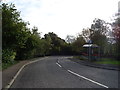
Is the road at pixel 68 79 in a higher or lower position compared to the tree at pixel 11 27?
lower

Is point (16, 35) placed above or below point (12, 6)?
below

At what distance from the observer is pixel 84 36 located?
201 feet

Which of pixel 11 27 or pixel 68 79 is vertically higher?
pixel 11 27

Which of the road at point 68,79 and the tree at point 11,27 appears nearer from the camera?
the road at point 68,79

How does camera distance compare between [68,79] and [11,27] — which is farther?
[11,27]

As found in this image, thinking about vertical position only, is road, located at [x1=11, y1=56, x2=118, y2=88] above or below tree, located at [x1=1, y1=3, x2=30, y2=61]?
below

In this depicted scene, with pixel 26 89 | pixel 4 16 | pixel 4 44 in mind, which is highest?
pixel 4 16

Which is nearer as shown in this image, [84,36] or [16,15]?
[16,15]

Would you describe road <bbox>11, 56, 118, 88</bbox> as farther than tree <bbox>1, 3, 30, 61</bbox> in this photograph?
No

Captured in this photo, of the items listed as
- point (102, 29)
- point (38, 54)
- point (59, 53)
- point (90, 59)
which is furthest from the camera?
point (59, 53)

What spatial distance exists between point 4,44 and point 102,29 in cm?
4062

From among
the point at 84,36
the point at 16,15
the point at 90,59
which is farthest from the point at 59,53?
the point at 16,15

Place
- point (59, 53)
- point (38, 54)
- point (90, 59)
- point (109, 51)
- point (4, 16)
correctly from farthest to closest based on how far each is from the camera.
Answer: point (59, 53) → point (38, 54) → point (109, 51) → point (90, 59) → point (4, 16)

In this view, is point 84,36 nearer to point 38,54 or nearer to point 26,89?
point 38,54
